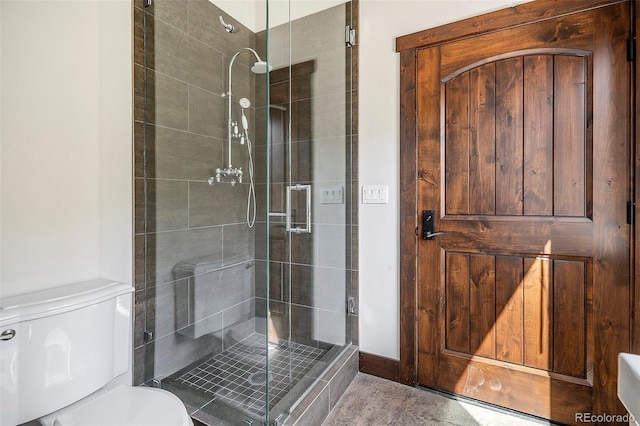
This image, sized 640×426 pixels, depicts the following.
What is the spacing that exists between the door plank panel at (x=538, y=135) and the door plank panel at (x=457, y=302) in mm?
441

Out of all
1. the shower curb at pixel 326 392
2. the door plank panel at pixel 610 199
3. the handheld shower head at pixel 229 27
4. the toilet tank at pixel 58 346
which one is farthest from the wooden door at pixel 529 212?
the toilet tank at pixel 58 346

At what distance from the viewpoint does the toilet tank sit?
1.00 metres

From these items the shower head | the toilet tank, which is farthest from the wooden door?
the toilet tank

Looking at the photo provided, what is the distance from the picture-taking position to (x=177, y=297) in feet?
5.38

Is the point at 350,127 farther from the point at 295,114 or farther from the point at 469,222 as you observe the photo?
the point at 469,222

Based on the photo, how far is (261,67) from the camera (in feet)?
4.78

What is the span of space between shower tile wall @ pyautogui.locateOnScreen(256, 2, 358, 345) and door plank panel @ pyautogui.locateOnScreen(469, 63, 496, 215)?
0.70 meters

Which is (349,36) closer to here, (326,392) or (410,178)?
(410,178)

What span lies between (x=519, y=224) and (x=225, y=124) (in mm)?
1628

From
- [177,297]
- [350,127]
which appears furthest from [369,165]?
[177,297]

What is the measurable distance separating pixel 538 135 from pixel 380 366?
160cm

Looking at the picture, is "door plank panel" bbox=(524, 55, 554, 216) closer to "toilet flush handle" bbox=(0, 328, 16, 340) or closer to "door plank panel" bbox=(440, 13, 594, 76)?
"door plank panel" bbox=(440, 13, 594, 76)

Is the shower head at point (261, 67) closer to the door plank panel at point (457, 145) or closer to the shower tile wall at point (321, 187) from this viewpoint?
the shower tile wall at point (321, 187)

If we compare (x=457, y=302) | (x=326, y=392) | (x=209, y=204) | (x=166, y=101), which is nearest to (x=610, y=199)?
(x=457, y=302)
